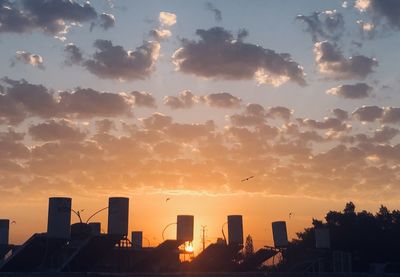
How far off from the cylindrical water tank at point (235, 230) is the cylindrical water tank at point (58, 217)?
19.0 meters

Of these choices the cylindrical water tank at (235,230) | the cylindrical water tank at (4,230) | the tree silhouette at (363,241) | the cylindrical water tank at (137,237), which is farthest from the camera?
the tree silhouette at (363,241)

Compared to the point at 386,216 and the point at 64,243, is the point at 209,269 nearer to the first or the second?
the point at 64,243

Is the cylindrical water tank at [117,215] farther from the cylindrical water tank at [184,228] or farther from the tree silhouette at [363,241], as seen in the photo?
the tree silhouette at [363,241]

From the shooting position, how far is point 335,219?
10700 centimetres

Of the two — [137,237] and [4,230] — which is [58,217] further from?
[137,237]

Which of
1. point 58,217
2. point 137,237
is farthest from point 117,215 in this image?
point 137,237

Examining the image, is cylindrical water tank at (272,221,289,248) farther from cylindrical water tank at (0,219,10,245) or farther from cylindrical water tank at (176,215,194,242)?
cylindrical water tank at (0,219,10,245)

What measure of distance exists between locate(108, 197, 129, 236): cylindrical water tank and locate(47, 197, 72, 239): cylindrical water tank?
11.5 feet

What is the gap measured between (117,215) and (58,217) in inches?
A: 189

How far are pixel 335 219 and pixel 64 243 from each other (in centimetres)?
6581

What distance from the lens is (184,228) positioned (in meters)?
57.3

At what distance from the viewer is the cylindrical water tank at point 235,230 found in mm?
62375

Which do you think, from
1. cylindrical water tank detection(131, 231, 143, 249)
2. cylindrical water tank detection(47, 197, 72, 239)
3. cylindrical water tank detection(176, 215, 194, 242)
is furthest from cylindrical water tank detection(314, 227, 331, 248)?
cylindrical water tank detection(131, 231, 143, 249)

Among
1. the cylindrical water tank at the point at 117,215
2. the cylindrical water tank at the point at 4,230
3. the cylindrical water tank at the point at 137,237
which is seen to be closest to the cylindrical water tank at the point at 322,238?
the cylindrical water tank at the point at 117,215
